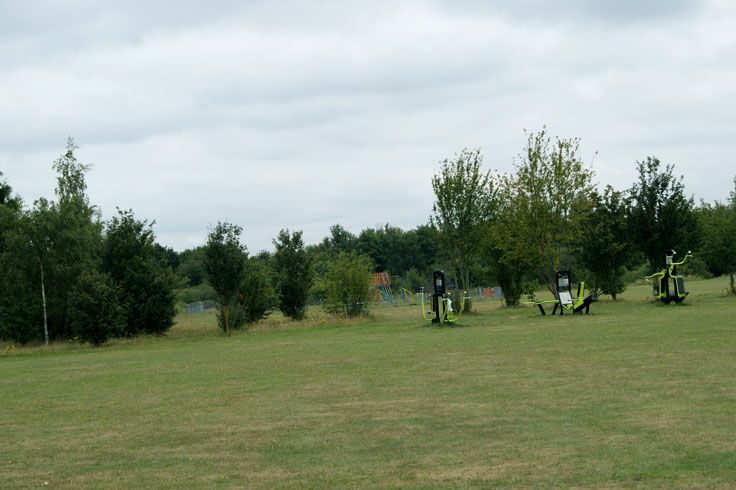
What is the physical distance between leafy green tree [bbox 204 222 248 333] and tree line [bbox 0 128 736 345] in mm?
50

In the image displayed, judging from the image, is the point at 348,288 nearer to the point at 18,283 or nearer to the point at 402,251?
the point at 18,283

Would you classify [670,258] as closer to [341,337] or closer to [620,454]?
[341,337]

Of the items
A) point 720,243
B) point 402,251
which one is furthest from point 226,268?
point 402,251

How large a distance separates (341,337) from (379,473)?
70.2 feet

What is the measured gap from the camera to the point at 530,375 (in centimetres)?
1436

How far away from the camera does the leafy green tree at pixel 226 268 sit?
1415 inches

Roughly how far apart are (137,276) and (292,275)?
30.1ft

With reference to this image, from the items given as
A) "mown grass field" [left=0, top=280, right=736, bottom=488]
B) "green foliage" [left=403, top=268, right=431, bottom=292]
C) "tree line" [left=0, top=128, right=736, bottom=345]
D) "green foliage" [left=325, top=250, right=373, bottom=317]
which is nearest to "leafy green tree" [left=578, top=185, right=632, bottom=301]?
"tree line" [left=0, top=128, right=736, bottom=345]

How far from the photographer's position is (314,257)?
45250 millimetres

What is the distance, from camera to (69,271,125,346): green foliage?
105 feet

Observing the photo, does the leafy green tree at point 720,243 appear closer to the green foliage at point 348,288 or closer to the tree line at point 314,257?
the tree line at point 314,257

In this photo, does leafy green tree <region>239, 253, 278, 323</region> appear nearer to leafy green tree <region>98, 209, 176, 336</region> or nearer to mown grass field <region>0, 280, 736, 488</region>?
leafy green tree <region>98, 209, 176, 336</region>

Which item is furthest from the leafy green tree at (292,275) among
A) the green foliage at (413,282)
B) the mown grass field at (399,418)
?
the green foliage at (413,282)

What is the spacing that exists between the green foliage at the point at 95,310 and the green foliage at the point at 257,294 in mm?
7508
